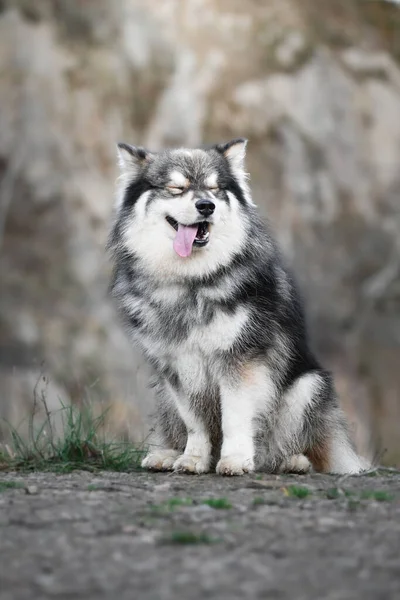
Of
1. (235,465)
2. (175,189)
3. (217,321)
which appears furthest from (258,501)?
(175,189)

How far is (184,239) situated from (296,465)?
52.6 inches

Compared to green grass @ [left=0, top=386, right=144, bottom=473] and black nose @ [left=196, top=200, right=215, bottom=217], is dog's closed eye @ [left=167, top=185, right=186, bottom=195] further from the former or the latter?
green grass @ [left=0, top=386, right=144, bottom=473]

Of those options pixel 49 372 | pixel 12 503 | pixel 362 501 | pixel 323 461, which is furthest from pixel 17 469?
pixel 49 372

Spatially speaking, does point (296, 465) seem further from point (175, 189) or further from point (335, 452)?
point (175, 189)

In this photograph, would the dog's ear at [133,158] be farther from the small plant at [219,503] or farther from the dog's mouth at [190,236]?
the small plant at [219,503]

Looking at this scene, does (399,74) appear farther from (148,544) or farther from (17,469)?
(148,544)

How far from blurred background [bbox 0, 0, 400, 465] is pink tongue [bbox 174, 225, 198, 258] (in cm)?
866

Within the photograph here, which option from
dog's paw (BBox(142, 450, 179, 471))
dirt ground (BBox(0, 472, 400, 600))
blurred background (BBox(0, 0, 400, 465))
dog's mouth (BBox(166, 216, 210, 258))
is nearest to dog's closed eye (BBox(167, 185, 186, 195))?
dog's mouth (BBox(166, 216, 210, 258))

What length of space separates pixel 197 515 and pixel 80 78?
11.7 meters

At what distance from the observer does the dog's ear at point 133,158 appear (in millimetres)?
5012

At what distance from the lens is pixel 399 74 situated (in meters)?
14.8

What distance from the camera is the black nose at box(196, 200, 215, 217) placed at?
461cm

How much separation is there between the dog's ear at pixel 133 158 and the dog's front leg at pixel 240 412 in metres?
1.28

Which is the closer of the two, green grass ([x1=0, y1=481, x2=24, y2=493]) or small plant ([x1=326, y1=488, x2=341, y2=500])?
small plant ([x1=326, y1=488, x2=341, y2=500])
